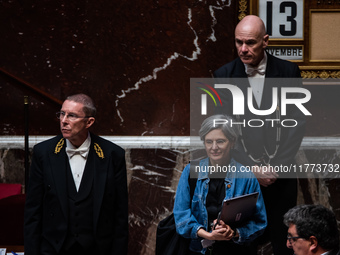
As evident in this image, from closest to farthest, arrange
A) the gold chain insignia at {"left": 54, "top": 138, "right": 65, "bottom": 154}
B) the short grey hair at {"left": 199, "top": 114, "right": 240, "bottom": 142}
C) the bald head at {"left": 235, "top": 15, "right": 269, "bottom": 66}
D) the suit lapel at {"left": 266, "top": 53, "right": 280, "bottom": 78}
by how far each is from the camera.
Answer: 1. the gold chain insignia at {"left": 54, "top": 138, "right": 65, "bottom": 154}
2. the short grey hair at {"left": 199, "top": 114, "right": 240, "bottom": 142}
3. the bald head at {"left": 235, "top": 15, "right": 269, "bottom": 66}
4. the suit lapel at {"left": 266, "top": 53, "right": 280, "bottom": 78}

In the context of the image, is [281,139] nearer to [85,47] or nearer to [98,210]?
[98,210]

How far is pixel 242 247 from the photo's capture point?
397cm

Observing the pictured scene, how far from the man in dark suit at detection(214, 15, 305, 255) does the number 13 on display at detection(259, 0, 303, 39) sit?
39.2 inches

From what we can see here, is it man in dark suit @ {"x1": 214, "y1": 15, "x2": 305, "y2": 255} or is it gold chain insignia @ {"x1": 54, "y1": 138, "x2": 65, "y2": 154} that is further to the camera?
man in dark suit @ {"x1": 214, "y1": 15, "x2": 305, "y2": 255}

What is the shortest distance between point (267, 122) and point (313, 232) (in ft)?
4.47

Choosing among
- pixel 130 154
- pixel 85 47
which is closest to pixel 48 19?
pixel 85 47

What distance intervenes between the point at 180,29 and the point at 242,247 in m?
2.23

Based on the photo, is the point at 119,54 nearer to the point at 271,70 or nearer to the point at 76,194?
the point at 271,70

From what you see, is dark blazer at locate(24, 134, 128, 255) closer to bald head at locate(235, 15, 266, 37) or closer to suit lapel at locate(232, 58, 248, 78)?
suit lapel at locate(232, 58, 248, 78)

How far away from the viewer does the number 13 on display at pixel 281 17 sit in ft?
17.7

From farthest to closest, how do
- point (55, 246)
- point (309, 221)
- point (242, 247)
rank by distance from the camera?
point (242, 247), point (55, 246), point (309, 221)

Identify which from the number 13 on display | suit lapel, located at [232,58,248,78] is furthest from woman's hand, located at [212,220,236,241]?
the number 13 on display

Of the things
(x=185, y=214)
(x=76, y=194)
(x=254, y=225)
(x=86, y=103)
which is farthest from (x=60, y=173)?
(x=254, y=225)

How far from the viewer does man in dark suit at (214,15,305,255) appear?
4355 mm
